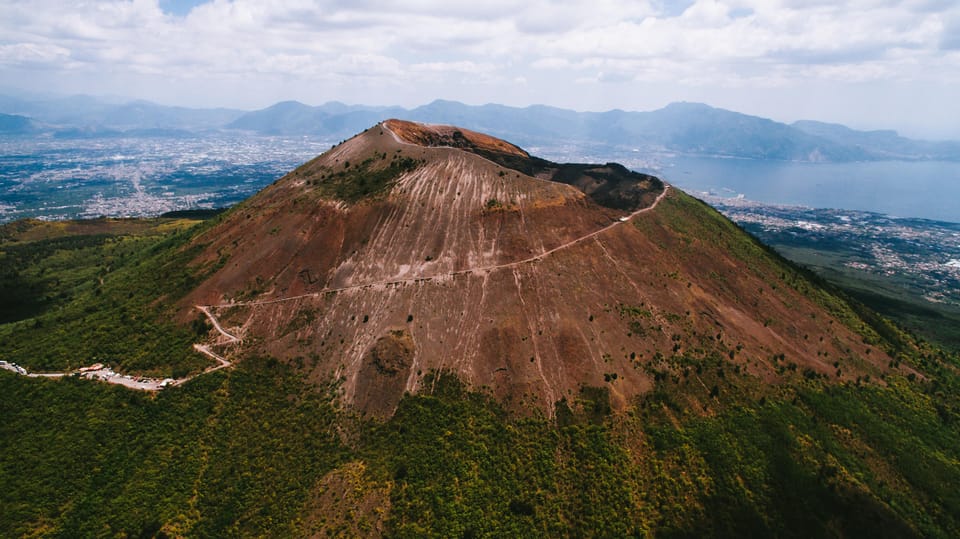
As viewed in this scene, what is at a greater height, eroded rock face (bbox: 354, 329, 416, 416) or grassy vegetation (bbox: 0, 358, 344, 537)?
eroded rock face (bbox: 354, 329, 416, 416)

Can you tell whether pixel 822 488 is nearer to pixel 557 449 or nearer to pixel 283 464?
pixel 557 449

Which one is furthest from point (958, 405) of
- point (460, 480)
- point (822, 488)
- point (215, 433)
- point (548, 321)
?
point (215, 433)

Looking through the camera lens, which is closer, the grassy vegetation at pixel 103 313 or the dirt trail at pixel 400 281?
the grassy vegetation at pixel 103 313

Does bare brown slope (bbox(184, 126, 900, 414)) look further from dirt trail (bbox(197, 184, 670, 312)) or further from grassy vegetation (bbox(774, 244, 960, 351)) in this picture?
grassy vegetation (bbox(774, 244, 960, 351))

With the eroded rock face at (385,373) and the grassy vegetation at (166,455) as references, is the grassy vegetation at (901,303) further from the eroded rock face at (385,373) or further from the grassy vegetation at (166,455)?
the grassy vegetation at (166,455)

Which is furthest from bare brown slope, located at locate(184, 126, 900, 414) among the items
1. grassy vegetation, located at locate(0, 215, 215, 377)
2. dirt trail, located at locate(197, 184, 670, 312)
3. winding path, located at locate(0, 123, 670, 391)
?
grassy vegetation, located at locate(0, 215, 215, 377)

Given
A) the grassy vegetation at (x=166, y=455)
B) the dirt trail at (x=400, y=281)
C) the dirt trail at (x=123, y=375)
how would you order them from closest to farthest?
the grassy vegetation at (x=166, y=455)
the dirt trail at (x=123, y=375)
the dirt trail at (x=400, y=281)

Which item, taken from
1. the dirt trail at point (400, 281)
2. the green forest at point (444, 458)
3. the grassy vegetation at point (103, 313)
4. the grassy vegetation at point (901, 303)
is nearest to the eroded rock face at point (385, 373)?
the green forest at point (444, 458)

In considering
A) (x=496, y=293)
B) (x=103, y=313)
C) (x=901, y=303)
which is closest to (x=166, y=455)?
(x=103, y=313)
